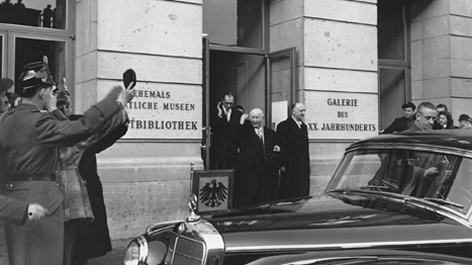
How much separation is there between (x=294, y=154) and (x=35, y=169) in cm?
625

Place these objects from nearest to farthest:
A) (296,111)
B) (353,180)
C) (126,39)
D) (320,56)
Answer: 1. (353,180)
2. (126,39)
3. (296,111)
4. (320,56)

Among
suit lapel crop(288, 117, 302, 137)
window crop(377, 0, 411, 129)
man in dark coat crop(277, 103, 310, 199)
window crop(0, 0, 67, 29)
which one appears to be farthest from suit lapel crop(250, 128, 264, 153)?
window crop(377, 0, 411, 129)

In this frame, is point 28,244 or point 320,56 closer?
point 28,244

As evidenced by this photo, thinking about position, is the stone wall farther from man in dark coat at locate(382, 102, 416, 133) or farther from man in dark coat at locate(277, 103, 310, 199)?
man in dark coat at locate(382, 102, 416, 133)

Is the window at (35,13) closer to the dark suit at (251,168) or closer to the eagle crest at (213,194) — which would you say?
the dark suit at (251,168)

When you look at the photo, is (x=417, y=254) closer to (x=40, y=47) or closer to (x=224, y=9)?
(x=40, y=47)

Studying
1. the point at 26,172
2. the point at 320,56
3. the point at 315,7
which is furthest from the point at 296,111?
the point at 26,172

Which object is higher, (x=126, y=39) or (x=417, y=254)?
(x=126, y=39)

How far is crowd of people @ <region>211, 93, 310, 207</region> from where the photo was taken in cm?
915

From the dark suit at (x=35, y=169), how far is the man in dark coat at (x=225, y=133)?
599cm

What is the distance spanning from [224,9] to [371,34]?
3.02m

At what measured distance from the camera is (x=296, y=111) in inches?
375

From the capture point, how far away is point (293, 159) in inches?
380

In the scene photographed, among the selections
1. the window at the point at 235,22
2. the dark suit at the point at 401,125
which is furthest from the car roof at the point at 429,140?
the window at the point at 235,22
